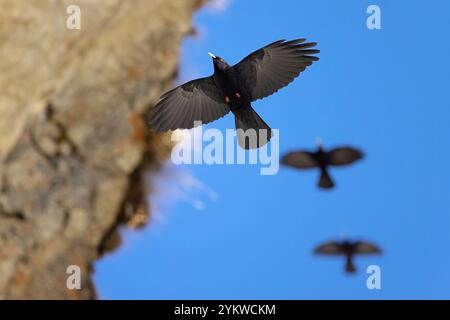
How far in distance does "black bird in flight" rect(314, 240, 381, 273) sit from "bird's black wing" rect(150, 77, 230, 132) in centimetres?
382

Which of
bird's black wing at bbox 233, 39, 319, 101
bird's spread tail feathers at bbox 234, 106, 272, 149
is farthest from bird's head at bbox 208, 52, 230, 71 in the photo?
bird's spread tail feathers at bbox 234, 106, 272, 149

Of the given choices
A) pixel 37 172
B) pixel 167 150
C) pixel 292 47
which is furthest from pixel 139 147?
pixel 292 47

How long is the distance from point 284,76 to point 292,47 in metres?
0.33

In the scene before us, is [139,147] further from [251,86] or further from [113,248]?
[251,86]

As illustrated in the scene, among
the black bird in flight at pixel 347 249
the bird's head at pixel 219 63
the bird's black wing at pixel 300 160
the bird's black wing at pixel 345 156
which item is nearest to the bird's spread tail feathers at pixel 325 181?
the bird's black wing at pixel 345 156

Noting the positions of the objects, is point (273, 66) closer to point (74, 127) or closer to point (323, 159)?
point (323, 159)

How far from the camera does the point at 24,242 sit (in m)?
9.29

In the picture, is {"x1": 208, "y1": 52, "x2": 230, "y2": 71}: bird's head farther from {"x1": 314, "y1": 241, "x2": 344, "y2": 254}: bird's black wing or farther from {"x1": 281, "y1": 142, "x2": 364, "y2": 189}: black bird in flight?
{"x1": 314, "y1": 241, "x2": 344, "y2": 254}: bird's black wing

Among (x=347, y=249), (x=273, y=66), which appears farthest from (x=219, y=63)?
(x=347, y=249)

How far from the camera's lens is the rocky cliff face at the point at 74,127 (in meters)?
9.39

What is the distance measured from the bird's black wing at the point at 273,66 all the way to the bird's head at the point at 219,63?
0.19m

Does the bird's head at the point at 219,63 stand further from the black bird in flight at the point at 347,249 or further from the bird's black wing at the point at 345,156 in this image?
the black bird in flight at the point at 347,249

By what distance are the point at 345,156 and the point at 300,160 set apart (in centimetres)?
71

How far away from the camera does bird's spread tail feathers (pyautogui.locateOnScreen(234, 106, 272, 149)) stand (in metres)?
8.22
